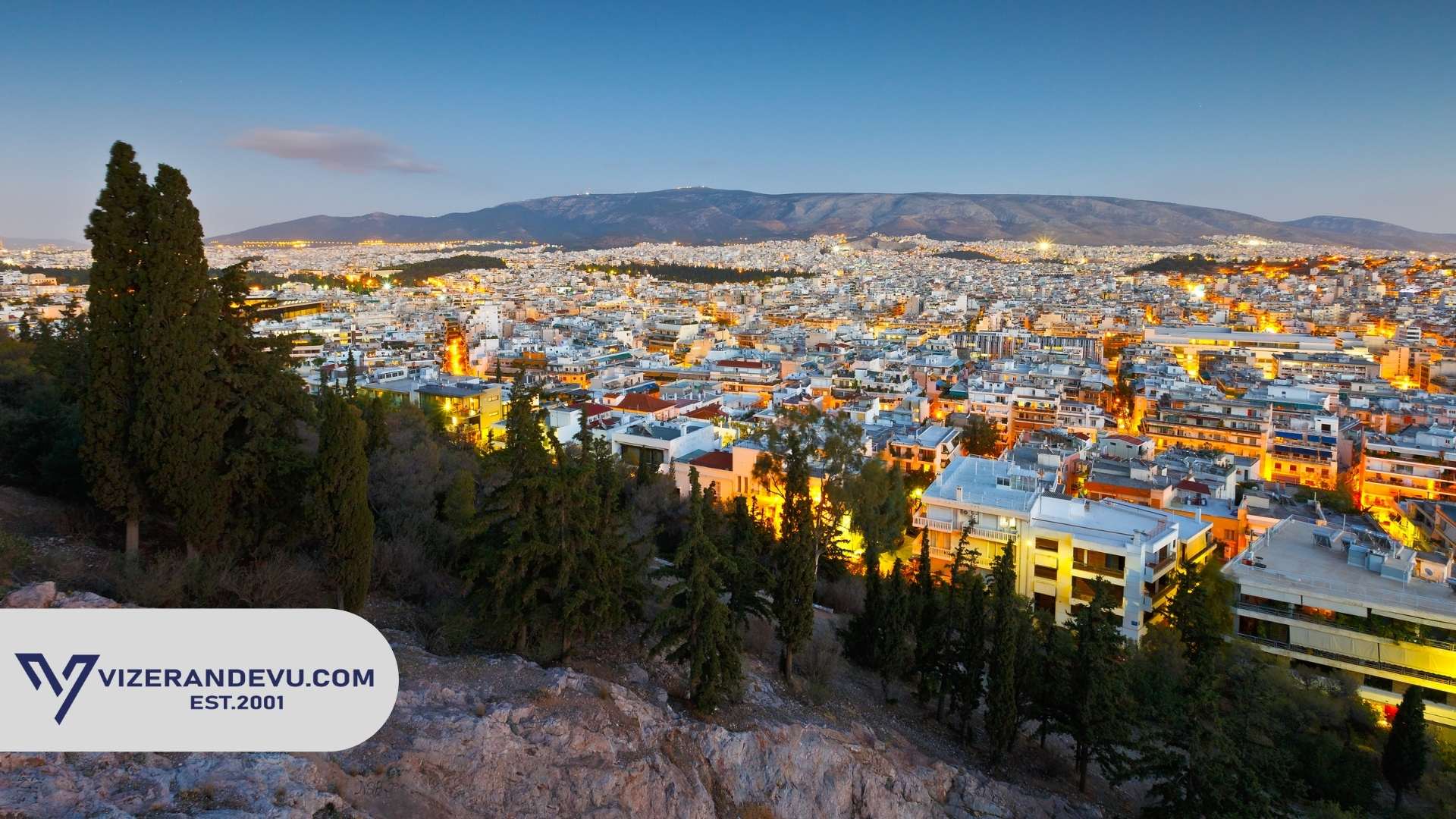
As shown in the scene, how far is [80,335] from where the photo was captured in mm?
13344

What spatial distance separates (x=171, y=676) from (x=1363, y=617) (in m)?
17.1

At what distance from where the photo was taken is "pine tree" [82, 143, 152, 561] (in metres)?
7.72

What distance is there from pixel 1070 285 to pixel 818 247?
70.4 m

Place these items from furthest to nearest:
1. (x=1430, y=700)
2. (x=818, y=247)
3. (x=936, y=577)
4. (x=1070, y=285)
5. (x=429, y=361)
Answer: (x=818, y=247), (x=1070, y=285), (x=429, y=361), (x=936, y=577), (x=1430, y=700)

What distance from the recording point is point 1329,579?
1461 cm

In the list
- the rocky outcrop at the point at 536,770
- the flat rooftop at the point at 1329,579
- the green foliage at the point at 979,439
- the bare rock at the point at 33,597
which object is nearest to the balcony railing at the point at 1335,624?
the flat rooftop at the point at 1329,579

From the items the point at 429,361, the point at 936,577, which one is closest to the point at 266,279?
the point at 429,361

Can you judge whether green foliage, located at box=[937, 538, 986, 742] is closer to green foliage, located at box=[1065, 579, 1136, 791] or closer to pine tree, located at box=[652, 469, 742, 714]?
green foliage, located at box=[1065, 579, 1136, 791]

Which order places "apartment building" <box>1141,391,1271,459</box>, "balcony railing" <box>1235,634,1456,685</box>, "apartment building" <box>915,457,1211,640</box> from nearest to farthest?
1. "balcony railing" <box>1235,634,1456,685</box>
2. "apartment building" <box>915,457,1211,640</box>
3. "apartment building" <box>1141,391,1271,459</box>

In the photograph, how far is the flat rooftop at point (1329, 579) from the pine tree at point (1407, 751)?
11.0 ft

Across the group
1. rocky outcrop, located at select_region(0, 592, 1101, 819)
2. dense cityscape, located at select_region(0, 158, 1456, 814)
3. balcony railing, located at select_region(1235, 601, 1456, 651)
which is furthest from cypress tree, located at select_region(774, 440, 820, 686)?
balcony railing, located at select_region(1235, 601, 1456, 651)

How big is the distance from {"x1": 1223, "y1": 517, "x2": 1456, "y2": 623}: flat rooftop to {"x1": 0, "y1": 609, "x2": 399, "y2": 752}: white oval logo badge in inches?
623

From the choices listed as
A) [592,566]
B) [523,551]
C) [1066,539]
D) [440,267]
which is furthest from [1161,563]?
[440,267]

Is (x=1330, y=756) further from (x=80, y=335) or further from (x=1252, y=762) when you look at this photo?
(x=80, y=335)
